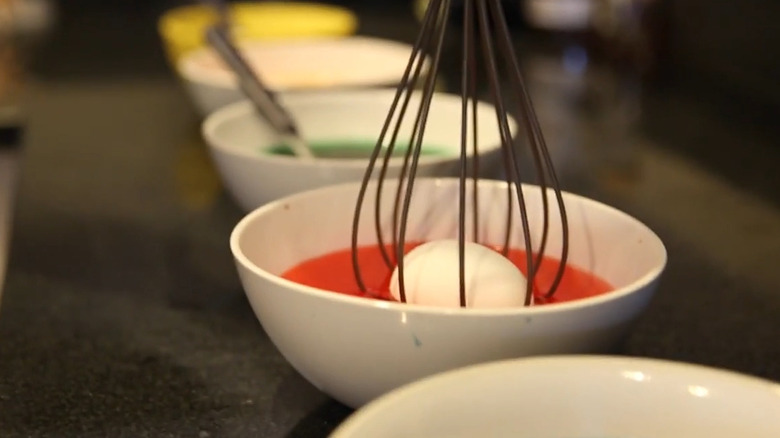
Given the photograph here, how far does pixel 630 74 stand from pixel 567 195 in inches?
29.5

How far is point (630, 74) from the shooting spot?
4.16ft

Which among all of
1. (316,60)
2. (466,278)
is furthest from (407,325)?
(316,60)

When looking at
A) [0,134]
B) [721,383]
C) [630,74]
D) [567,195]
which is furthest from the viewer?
[630,74]

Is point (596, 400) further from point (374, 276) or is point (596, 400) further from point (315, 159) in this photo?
point (315, 159)

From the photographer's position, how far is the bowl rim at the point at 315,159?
65cm

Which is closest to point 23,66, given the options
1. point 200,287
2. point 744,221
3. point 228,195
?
point 228,195

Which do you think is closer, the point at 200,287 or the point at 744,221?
Result: the point at 200,287

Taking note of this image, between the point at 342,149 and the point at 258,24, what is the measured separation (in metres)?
0.55

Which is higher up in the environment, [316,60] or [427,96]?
Answer: [427,96]

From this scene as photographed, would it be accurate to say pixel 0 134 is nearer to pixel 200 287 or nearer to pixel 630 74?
pixel 200 287

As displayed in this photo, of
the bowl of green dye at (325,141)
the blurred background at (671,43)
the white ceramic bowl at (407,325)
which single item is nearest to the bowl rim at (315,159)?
the bowl of green dye at (325,141)

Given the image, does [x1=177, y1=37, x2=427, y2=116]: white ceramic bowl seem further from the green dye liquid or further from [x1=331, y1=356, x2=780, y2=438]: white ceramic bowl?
[x1=331, y1=356, x2=780, y2=438]: white ceramic bowl

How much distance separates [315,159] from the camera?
2.32ft

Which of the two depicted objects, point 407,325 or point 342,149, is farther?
point 342,149
